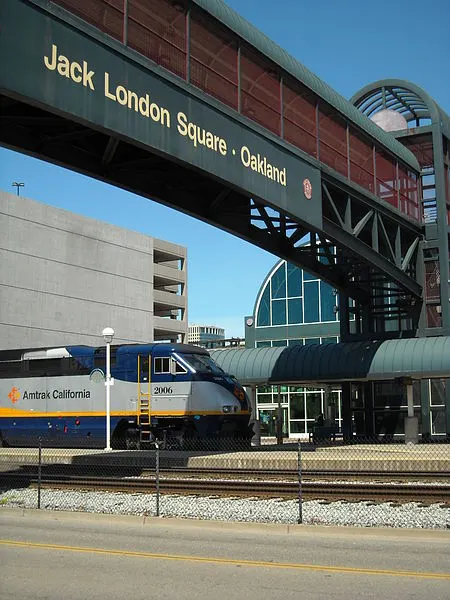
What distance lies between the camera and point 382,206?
94.3 feet

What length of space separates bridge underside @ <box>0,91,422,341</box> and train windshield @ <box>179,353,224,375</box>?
180 inches

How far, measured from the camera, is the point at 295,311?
4888 cm

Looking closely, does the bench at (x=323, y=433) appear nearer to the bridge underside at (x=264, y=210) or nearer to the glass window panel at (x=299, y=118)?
the bridge underside at (x=264, y=210)

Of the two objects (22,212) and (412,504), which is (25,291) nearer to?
(22,212)

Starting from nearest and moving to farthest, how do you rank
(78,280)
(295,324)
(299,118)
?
(299,118) → (295,324) → (78,280)

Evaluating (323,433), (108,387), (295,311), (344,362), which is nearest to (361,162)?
(344,362)

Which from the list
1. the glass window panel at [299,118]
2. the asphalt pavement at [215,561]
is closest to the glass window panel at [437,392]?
the glass window panel at [299,118]

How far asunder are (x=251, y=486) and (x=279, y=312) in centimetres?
3285

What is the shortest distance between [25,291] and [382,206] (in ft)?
149

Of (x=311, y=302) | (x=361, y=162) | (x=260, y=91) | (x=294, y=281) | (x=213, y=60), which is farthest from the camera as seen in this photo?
(x=294, y=281)

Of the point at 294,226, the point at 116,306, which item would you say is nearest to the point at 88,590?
the point at 294,226

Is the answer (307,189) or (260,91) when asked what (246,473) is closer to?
(307,189)

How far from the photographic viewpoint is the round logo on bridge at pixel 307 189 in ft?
74.6

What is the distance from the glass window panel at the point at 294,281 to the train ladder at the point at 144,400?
22.5m
